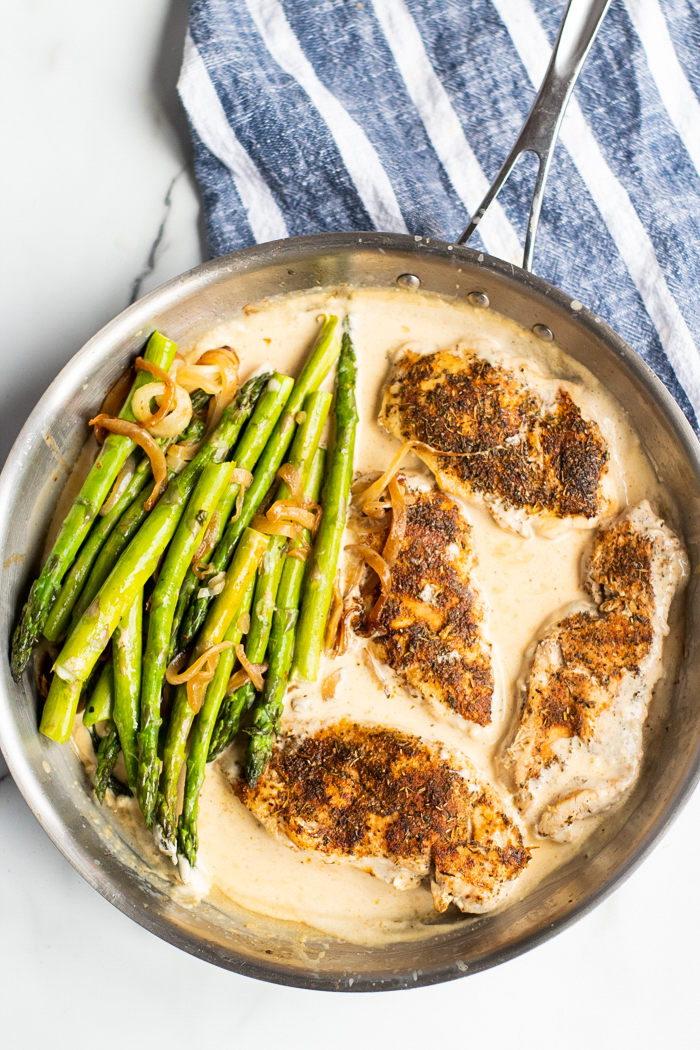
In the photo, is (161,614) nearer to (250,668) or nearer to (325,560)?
(250,668)

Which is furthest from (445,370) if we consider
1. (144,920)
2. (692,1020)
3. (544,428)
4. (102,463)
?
(692,1020)

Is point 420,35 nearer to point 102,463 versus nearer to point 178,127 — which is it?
point 178,127

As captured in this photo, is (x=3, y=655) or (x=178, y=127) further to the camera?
(x=178, y=127)

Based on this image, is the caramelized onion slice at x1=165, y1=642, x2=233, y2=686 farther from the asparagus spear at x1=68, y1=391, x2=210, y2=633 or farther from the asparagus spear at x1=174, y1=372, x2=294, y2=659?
the asparagus spear at x1=68, y1=391, x2=210, y2=633

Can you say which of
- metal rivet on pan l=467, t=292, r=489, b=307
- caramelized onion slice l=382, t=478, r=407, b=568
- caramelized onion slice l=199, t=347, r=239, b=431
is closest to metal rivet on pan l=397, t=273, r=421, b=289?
metal rivet on pan l=467, t=292, r=489, b=307

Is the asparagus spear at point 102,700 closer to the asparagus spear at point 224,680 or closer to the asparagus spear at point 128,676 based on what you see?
the asparagus spear at point 128,676

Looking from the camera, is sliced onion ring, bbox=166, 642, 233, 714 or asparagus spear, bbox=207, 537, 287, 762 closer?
sliced onion ring, bbox=166, 642, 233, 714

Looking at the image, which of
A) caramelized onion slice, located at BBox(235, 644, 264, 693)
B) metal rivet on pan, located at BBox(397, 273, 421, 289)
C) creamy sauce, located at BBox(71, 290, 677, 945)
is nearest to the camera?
caramelized onion slice, located at BBox(235, 644, 264, 693)

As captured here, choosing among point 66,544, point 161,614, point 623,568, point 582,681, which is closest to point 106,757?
point 161,614
